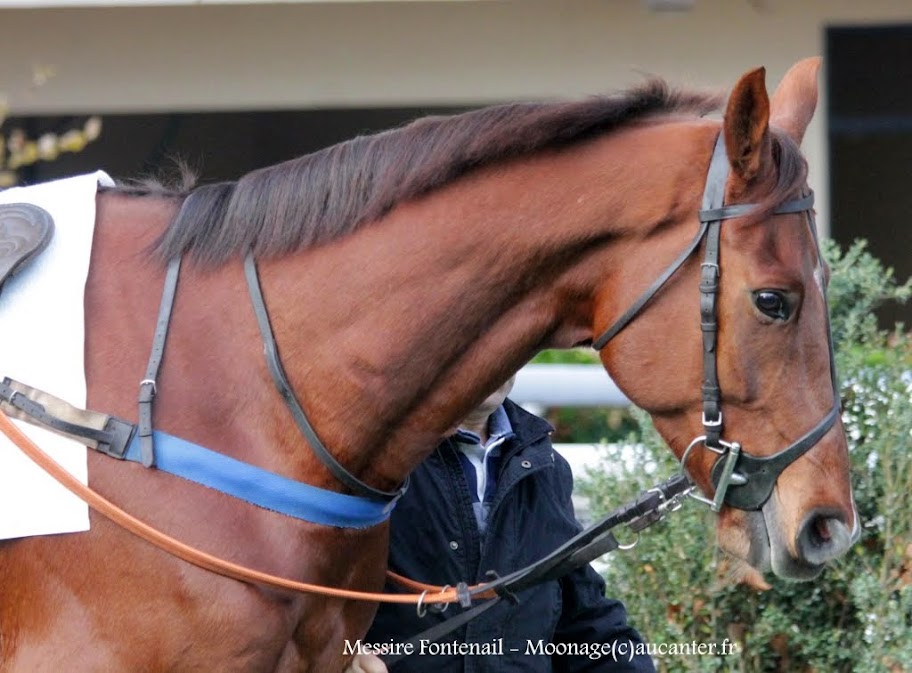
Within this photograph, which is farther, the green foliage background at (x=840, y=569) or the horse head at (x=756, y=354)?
the green foliage background at (x=840, y=569)

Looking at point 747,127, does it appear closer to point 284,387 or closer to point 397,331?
point 397,331

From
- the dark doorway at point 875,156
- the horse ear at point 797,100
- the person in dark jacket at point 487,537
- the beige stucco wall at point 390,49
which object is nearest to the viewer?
the horse ear at point 797,100

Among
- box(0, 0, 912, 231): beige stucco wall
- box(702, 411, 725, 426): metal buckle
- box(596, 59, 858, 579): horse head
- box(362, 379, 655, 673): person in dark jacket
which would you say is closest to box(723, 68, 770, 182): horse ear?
box(596, 59, 858, 579): horse head

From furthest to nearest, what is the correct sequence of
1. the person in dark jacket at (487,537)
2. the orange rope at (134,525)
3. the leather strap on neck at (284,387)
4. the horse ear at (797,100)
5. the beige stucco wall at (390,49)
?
the beige stucco wall at (390,49) < the person in dark jacket at (487,537) < the horse ear at (797,100) < the leather strap on neck at (284,387) < the orange rope at (134,525)

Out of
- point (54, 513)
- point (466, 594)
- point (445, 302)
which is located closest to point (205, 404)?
point (54, 513)

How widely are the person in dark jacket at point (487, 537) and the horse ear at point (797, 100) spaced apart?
803 mm

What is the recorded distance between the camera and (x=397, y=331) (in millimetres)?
2365

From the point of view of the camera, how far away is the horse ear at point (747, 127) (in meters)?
2.26

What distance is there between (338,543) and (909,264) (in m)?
6.77

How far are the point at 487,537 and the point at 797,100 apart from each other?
1096 mm

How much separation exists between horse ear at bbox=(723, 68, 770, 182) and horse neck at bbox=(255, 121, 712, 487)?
11 centimetres

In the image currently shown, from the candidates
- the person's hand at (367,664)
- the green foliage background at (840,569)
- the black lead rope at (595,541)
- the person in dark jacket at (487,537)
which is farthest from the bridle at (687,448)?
the green foliage background at (840,569)

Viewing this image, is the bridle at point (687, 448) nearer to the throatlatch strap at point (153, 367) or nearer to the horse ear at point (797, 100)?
the throatlatch strap at point (153, 367)

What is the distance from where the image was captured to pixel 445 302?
2373 mm
